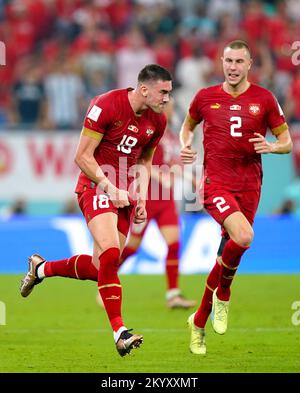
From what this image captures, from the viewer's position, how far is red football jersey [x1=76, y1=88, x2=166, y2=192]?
31.1 ft

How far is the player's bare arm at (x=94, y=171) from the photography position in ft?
30.7

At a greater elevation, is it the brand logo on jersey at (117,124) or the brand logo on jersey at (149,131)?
the brand logo on jersey at (117,124)

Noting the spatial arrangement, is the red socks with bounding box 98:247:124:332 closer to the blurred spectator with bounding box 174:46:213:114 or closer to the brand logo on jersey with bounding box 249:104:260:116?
the brand logo on jersey with bounding box 249:104:260:116

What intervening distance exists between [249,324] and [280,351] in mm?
1979

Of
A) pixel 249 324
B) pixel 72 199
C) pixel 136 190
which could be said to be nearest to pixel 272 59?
pixel 72 199

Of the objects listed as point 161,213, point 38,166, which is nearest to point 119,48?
point 38,166

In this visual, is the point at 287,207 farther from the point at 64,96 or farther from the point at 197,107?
the point at 197,107

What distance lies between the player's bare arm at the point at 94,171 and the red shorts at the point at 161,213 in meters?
4.19

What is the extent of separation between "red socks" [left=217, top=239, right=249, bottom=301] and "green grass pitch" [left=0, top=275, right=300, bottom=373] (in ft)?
1.85

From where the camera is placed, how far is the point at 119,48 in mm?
21406

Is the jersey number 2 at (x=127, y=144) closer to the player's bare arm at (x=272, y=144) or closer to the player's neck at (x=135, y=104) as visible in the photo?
the player's neck at (x=135, y=104)

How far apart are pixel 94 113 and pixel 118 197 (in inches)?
31.0
